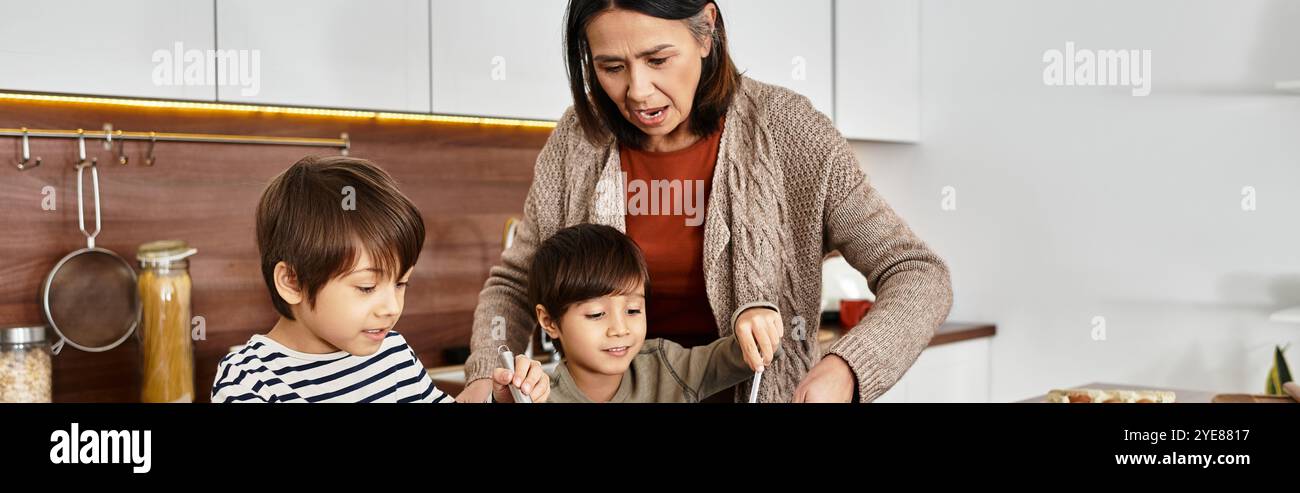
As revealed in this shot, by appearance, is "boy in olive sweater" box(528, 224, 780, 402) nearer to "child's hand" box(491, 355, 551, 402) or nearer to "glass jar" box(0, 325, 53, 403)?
"child's hand" box(491, 355, 551, 402)

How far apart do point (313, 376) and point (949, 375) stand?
1.92m

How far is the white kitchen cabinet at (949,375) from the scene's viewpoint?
7.73 ft

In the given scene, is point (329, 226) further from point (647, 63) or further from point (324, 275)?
point (647, 63)

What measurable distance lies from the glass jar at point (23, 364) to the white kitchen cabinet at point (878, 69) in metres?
1.65

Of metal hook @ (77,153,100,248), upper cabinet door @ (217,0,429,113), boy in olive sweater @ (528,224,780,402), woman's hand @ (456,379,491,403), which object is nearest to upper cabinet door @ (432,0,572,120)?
upper cabinet door @ (217,0,429,113)

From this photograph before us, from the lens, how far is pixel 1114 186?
2467mm

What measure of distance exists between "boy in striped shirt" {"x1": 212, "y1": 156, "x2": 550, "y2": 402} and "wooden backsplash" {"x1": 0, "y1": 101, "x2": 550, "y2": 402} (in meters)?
0.95

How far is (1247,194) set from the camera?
7.58ft

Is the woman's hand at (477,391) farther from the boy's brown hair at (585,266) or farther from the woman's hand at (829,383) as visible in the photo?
the woman's hand at (829,383)

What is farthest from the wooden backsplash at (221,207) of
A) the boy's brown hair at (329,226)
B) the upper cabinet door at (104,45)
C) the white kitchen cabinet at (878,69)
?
the boy's brown hair at (329,226)

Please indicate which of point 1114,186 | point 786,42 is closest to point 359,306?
point 786,42

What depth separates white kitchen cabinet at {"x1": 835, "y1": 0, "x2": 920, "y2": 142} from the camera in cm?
251
